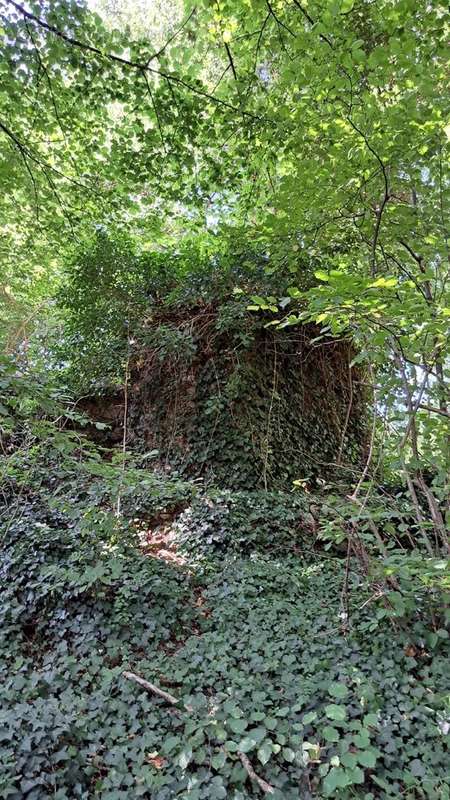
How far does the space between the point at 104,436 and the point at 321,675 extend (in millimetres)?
4504

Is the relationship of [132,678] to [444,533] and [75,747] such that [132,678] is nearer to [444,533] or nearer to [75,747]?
[75,747]

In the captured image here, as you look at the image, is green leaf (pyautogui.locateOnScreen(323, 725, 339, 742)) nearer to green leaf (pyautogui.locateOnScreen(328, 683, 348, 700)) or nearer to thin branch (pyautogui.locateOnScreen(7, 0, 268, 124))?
green leaf (pyautogui.locateOnScreen(328, 683, 348, 700))

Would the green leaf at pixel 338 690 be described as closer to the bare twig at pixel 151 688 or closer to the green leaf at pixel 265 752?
the green leaf at pixel 265 752

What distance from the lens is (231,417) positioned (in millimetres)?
5109

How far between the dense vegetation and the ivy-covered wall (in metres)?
0.03

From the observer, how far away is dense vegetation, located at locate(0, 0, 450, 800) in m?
2.06

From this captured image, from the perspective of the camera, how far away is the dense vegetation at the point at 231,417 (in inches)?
81.2

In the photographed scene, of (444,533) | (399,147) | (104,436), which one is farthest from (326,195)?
(104,436)

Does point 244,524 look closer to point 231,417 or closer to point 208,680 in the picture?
point 231,417

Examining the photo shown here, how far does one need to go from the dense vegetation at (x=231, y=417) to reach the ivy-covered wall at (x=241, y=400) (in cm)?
3

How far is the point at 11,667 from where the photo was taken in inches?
110

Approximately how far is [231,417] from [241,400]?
0.25m

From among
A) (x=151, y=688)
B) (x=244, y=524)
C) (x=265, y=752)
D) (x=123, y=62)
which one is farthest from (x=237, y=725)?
(x=123, y=62)

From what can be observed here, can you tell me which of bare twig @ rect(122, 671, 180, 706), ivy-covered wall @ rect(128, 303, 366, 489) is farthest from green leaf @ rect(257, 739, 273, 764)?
ivy-covered wall @ rect(128, 303, 366, 489)
